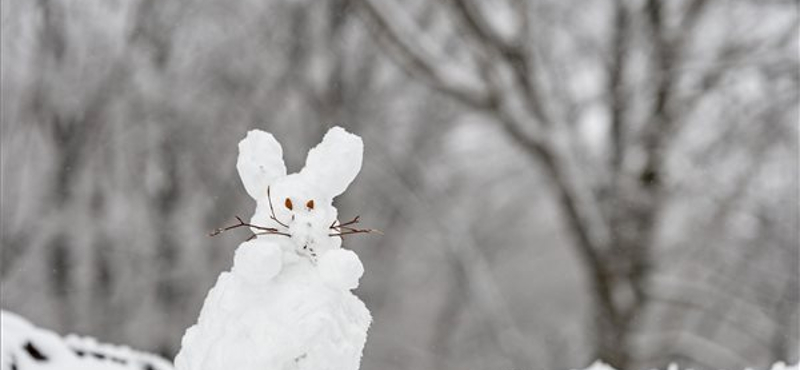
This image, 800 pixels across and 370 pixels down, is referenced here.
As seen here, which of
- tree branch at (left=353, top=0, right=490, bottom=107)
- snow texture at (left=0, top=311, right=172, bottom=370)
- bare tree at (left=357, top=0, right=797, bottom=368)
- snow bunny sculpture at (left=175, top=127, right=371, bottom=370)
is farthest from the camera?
bare tree at (left=357, top=0, right=797, bottom=368)

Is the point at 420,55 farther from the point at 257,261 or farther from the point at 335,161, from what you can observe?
the point at 257,261

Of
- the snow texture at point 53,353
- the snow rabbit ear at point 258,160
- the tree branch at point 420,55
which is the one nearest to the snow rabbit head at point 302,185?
the snow rabbit ear at point 258,160

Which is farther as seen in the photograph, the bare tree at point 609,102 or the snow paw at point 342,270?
the bare tree at point 609,102

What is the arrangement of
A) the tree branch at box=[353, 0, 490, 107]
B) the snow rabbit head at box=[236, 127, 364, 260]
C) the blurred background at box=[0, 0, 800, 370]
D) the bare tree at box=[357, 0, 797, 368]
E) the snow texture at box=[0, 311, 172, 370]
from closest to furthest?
1. the snow rabbit head at box=[236, 127, 364, 260]
2. the snow texture at box=[0, 311, 172, 370]
3. the tree branch at box=[353, 0, 490, 107]
4. the bare tree at box=[357, 0, 797, 368]
5. the blurred background at box=[0, 0, 800, 370]

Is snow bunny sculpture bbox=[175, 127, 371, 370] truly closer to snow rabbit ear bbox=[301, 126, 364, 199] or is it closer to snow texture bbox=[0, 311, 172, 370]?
snow rabbit ear bbox=[301, 126, 364, 199]

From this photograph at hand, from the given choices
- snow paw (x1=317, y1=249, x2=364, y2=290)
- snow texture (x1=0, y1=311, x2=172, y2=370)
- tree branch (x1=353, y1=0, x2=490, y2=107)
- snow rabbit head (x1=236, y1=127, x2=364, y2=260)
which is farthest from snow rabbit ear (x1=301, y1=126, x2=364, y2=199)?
tree branch (x1=353, y1=0, x2=490, y2=107)

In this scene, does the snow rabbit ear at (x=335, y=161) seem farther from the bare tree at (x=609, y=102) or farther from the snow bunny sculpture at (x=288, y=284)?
the bare tree at (x=609, y=102)

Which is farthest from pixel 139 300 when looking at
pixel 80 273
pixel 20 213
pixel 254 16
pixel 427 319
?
pixel 427 319

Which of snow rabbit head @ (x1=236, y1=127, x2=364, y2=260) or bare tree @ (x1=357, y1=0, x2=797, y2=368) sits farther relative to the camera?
bare tree @ (x1=357, y1=0, x2=797, y2=368)

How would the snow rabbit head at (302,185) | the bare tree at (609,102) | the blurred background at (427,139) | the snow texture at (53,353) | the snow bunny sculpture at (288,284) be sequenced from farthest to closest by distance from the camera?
the blurred background at (427,139), the bare tree at (609,102), the snow texture at (53,353), the snow rabbit head at (302,185), the snow bunny sculpture at (288,284)
